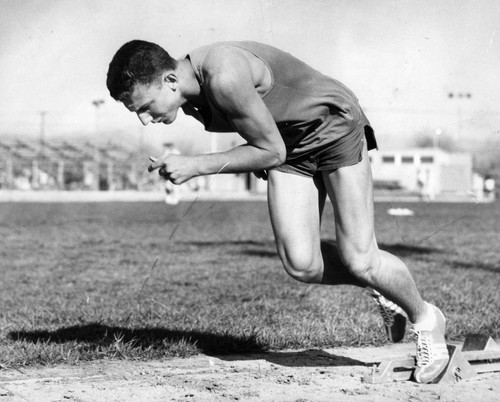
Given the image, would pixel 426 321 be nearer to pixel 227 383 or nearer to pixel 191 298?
pixel 227 383

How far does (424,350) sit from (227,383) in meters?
1.00

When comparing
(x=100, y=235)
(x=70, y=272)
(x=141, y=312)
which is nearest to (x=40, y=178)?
(x=100, y=235)

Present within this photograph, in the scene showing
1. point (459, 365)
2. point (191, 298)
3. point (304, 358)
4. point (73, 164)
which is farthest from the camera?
point (73, 164)

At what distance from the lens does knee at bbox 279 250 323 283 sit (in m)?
4.00

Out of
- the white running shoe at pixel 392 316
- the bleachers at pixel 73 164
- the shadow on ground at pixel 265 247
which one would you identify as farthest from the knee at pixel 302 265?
the bleachers at pixel 73 164

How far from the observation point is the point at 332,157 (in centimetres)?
388

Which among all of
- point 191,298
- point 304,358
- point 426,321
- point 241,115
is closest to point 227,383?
point 304,358

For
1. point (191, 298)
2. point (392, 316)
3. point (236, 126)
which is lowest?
point (191, 298)

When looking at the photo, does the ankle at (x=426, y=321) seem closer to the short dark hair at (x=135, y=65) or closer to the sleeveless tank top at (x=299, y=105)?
the sleeveless tank top at (x=299, y=105)

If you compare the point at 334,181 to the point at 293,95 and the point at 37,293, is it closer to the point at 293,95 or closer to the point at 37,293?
the point at 293,95

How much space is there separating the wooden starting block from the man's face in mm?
1603

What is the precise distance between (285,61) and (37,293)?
4750 millimetres

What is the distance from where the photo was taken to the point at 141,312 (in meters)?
6.15

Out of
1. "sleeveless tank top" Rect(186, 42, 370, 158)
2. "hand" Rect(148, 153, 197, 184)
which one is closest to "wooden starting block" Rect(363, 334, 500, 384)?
"sleeveless tank top" Rect(186, 42, 370, 158)
